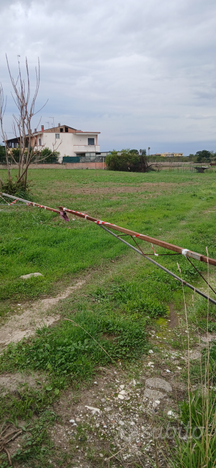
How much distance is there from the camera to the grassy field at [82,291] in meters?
3.12

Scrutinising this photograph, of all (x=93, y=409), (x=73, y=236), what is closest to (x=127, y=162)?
(x=73, y=236)

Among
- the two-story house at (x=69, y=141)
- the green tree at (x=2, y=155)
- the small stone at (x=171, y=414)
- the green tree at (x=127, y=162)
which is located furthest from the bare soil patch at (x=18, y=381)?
the two-story house at (x=69, y=141)

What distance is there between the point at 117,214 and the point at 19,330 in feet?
23.6

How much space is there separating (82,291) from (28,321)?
44.9 inches

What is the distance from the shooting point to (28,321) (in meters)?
4.19

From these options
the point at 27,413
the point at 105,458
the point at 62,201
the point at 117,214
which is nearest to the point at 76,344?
the point at 27,413

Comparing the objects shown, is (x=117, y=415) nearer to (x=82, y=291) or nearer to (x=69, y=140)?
(x=82, y=291)

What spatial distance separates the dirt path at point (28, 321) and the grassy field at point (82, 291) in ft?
0.57

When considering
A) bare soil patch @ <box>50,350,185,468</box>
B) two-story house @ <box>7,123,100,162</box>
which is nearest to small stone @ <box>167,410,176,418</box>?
bare soil patch @ <box>50,350,185,468</box>

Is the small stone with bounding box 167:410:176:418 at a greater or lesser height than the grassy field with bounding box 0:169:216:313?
lesser

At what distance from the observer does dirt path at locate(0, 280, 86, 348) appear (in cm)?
384

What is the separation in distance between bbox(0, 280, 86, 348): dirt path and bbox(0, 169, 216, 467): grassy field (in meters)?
0.17

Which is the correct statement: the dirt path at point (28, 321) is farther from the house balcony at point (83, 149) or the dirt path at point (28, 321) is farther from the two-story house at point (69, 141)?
the house balcony at point (83, 149)

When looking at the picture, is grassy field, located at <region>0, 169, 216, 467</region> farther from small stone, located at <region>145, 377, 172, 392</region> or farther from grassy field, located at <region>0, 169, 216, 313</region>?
small stone, located at <region>145, 377, 172, 392</region>
